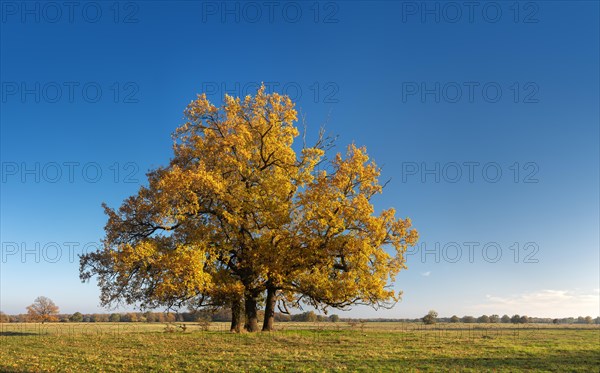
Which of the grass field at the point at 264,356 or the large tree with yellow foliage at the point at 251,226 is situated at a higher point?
the large tree with yellow foliage at the point at 251,226

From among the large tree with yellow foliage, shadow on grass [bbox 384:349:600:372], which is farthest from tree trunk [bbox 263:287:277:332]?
shadow on grass [bbox 384:349:600:372]

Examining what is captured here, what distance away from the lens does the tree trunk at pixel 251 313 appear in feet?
116

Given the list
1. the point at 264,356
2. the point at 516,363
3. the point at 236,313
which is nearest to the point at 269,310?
the point at 236,313

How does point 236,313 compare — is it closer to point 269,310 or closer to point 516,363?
point 269,310

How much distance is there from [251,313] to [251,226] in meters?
6.58

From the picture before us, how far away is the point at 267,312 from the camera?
118 ft

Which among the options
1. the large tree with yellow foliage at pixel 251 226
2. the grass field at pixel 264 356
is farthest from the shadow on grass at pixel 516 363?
the large tree with yellow foliage at pixel 251 226

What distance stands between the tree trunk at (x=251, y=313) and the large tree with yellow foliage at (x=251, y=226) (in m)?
0.07

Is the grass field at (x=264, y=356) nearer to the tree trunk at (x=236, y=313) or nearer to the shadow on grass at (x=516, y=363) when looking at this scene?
the shadow on grass at (x=516, y=363)

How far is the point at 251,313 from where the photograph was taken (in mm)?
35594

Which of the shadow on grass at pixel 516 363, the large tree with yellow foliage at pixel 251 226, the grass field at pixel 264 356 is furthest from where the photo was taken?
the large tree with yellow foliage at pixel 251 226

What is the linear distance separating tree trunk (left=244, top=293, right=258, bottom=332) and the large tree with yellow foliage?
0.07m

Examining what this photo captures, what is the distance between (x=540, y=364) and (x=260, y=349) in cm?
1240

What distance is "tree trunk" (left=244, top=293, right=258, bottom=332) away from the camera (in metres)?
35.2
